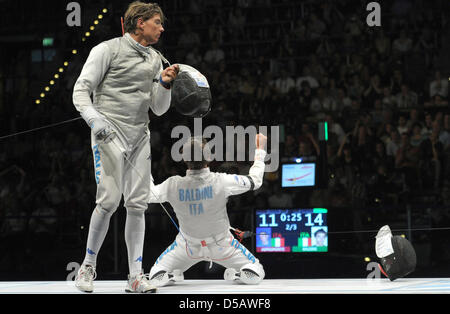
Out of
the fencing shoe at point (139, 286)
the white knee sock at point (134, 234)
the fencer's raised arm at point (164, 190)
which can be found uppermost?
the fencer's raised arm at point (164, 190)

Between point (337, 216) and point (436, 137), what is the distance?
1921 millimetres

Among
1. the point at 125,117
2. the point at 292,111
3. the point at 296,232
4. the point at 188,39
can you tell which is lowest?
the point at 296,232

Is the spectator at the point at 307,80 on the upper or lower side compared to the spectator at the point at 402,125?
upper

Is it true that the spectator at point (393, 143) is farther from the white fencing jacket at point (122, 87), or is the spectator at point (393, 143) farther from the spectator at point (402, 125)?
the white fencing jacket at point (122, 87)

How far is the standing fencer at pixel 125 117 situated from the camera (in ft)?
10.9

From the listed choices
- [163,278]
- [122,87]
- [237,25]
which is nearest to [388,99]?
[237,25]

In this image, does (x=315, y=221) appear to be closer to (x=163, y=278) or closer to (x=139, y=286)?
(x=163, y=278)

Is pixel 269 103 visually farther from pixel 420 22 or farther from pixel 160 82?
pixel 160 82

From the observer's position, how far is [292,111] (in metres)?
8.27

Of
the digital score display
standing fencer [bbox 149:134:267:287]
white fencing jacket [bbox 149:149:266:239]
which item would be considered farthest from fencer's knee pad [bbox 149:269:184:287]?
the digital score display

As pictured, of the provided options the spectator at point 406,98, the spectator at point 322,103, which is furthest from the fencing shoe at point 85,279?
the spectator at point 406,98

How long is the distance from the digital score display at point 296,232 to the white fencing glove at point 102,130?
3.07 meters

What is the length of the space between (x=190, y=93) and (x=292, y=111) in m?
4.84
